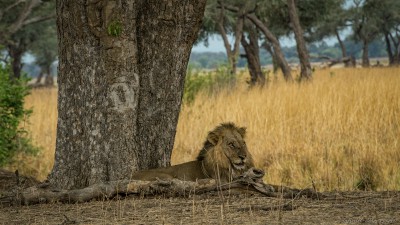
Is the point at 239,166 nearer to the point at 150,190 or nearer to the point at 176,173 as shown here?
the point at 176,173

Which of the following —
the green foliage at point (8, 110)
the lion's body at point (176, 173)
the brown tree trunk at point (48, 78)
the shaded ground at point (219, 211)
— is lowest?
the shaded ground at point (219, 211)

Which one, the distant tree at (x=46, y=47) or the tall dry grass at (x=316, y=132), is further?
the distant tree at (x=46, y=47)

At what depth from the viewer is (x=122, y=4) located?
6.63 metres

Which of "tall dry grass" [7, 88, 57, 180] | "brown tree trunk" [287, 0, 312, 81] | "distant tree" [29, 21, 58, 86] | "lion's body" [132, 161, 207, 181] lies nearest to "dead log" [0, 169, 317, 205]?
"lion's body" [132, 161, 207, 181]

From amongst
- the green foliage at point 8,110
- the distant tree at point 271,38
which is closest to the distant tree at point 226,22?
the distant tree at point 271,38

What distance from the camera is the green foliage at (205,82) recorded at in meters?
15.9

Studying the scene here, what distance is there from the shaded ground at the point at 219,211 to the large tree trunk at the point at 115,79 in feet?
2.07

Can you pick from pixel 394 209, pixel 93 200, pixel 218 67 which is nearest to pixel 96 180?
pixel 93 200

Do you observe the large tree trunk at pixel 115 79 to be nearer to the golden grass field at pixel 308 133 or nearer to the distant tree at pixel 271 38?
the golden grass field at pixel 308 133

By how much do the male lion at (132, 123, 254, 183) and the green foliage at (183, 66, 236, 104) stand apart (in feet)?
26.4

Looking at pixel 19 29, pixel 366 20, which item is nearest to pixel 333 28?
pixel 366 20

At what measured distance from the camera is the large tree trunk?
21.6 ft

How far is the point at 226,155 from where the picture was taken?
665 centimetres

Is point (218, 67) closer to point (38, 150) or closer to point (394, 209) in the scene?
point (38, 150)
